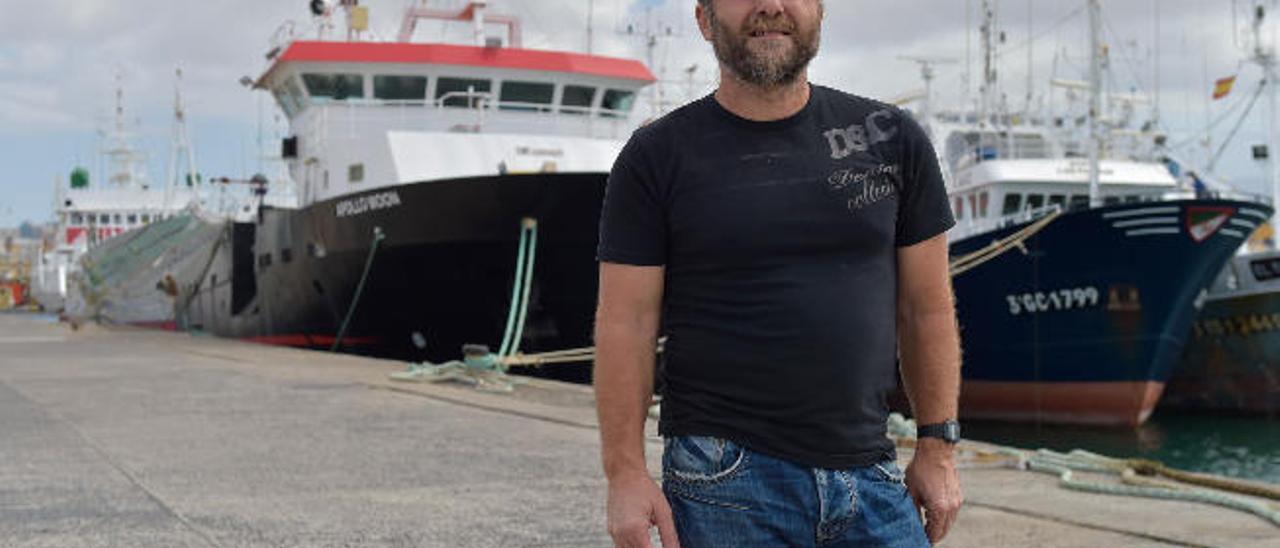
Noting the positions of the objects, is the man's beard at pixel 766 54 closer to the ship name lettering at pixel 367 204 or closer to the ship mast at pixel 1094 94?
the ship name lettering at pixel 367 204

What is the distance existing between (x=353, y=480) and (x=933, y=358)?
4.45 meters

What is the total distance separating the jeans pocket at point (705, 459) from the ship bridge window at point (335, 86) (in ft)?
55.7

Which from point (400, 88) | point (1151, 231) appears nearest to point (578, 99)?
point (400, 88)

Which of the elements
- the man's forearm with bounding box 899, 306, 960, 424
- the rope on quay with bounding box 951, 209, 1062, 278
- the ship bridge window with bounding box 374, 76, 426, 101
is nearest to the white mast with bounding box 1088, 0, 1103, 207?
the rope on quay with bounding box 951, 209, 1062, 278

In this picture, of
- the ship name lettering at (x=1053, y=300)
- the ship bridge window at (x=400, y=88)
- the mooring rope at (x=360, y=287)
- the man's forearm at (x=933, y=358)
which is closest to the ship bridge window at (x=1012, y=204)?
the ship name lettering at (x=1053, y=300)

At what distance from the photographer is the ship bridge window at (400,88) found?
18.3m

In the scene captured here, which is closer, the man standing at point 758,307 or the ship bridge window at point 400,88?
the man standing at point 758,307

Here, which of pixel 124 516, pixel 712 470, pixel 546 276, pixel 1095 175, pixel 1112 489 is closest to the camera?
pixel 712 470

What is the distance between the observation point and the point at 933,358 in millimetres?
2369

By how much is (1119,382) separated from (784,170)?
1599 cm

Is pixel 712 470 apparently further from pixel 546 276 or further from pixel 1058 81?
pixel 1058 81

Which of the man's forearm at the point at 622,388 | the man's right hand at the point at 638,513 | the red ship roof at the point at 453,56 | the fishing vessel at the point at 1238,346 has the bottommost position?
the fishing vessel at the point at 1238,346

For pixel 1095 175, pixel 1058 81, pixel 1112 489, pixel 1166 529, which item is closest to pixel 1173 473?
pixel 1112 489

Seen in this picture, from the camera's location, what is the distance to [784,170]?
2199mm
